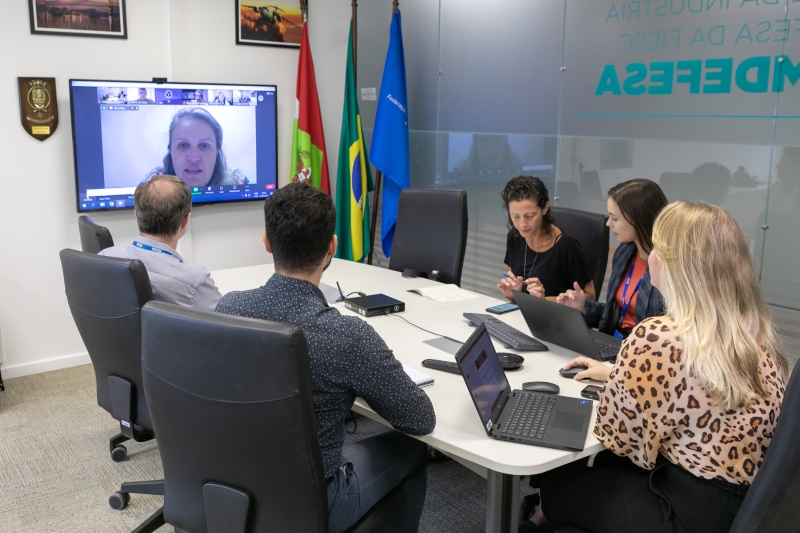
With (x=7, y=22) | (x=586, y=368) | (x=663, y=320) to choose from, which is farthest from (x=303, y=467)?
(x=7, y=22)

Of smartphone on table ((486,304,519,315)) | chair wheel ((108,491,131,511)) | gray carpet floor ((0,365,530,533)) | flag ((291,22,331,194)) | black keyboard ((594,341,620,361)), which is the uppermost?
flag ((291,22,331,194))

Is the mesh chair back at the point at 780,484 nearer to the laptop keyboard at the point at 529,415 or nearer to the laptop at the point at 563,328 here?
the laptop keyboard at the point at 529,415

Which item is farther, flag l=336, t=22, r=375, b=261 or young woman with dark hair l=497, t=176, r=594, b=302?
flag l=336, t=22, r=375, b=261

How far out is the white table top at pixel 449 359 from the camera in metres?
1.75

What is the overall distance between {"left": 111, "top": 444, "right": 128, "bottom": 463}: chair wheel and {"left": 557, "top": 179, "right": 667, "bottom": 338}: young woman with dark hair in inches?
79.6

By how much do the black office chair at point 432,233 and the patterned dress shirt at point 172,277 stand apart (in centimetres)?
150

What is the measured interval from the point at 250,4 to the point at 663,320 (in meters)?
4.00

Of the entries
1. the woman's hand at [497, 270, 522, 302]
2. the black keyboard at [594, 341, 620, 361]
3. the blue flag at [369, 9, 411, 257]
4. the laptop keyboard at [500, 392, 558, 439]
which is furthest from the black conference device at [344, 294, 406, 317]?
the blue flag at [369, 9, 411, 257]

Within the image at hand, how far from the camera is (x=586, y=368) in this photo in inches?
90.7

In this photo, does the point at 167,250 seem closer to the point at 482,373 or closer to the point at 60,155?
the point at 482,373

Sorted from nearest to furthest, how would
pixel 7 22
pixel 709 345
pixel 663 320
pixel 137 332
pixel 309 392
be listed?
1. pixel 309 392
2. pixel 709 345
3. pixel 663 320
4. pixel 137 332
5. pixel 7 22

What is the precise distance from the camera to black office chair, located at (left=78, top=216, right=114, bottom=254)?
10.0 ft

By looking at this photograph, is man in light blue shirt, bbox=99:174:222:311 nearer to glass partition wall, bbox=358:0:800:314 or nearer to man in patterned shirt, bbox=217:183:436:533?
man in patterned shirt, bbox=217:183:436:533

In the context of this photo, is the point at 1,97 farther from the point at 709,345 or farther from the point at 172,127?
the point at 709,345
